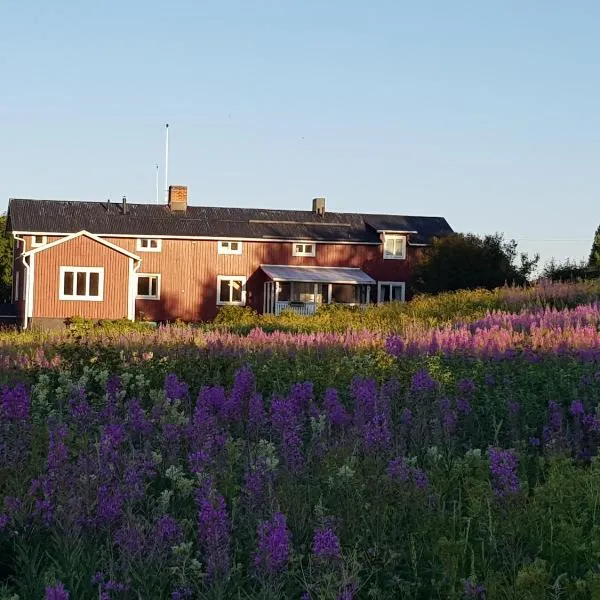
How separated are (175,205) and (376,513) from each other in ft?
167

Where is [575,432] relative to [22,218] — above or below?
below

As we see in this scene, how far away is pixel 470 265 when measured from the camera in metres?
46.2

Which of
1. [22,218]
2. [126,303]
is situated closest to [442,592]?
[126,303]

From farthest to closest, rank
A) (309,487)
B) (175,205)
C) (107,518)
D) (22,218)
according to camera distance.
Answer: (175,205), (22,218), (309,487), (107,518)

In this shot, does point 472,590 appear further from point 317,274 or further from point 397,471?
point 317,274

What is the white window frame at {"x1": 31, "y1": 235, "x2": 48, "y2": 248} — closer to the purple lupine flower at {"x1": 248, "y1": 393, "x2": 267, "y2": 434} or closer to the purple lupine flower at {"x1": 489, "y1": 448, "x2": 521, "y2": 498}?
the purple lupine flower at {"x1": 248, "y1": 393, "x2": 267, "y2": 434}

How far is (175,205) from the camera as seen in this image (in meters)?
54.8

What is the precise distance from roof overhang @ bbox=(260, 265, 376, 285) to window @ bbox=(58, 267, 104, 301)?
8.84 meters

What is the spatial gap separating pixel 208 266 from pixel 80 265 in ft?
27.5

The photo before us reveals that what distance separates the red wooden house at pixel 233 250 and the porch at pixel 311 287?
0.20 ft

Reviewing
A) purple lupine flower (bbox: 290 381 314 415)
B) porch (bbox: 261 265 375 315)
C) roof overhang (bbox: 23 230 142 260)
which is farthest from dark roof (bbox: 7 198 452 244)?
purple lupine flower (bbox: 290 381 314 415)

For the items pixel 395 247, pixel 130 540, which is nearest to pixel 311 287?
pixel 395 247

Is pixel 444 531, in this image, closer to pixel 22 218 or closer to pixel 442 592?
pixel 442 592

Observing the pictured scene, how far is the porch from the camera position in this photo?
5088cm
